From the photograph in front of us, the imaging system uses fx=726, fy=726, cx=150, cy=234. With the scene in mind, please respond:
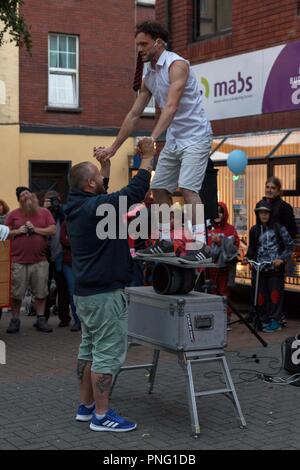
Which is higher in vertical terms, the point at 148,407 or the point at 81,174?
the point at 81,174

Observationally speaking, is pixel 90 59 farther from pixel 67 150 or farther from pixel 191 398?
pixel 191 398

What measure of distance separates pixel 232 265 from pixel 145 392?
3.91m

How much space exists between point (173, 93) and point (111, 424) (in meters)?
2.49

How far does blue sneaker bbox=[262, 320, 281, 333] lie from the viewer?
971 centimetres

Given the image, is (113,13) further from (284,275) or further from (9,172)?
(284,275)

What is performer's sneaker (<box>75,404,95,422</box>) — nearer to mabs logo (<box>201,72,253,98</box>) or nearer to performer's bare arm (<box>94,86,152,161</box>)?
performer's bare arm (<box>94,86,152,161</box>)

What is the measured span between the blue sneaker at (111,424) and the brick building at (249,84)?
5629 mm

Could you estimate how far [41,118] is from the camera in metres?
20.2

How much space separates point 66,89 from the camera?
20734mm

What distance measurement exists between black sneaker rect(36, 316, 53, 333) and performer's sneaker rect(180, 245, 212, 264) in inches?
194

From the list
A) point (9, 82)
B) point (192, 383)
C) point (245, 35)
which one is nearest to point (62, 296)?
point (245, 35)

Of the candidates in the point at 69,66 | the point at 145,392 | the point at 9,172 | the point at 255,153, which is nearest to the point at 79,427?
the point at 145,392

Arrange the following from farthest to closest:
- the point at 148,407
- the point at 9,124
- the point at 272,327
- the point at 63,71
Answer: the point at 63,71
the point at 9,124
the point at 272,327
the point at 148,407

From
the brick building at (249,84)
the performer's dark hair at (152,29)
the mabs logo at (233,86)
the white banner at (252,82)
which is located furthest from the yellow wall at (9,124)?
the performer's dark hair at (152,29)
